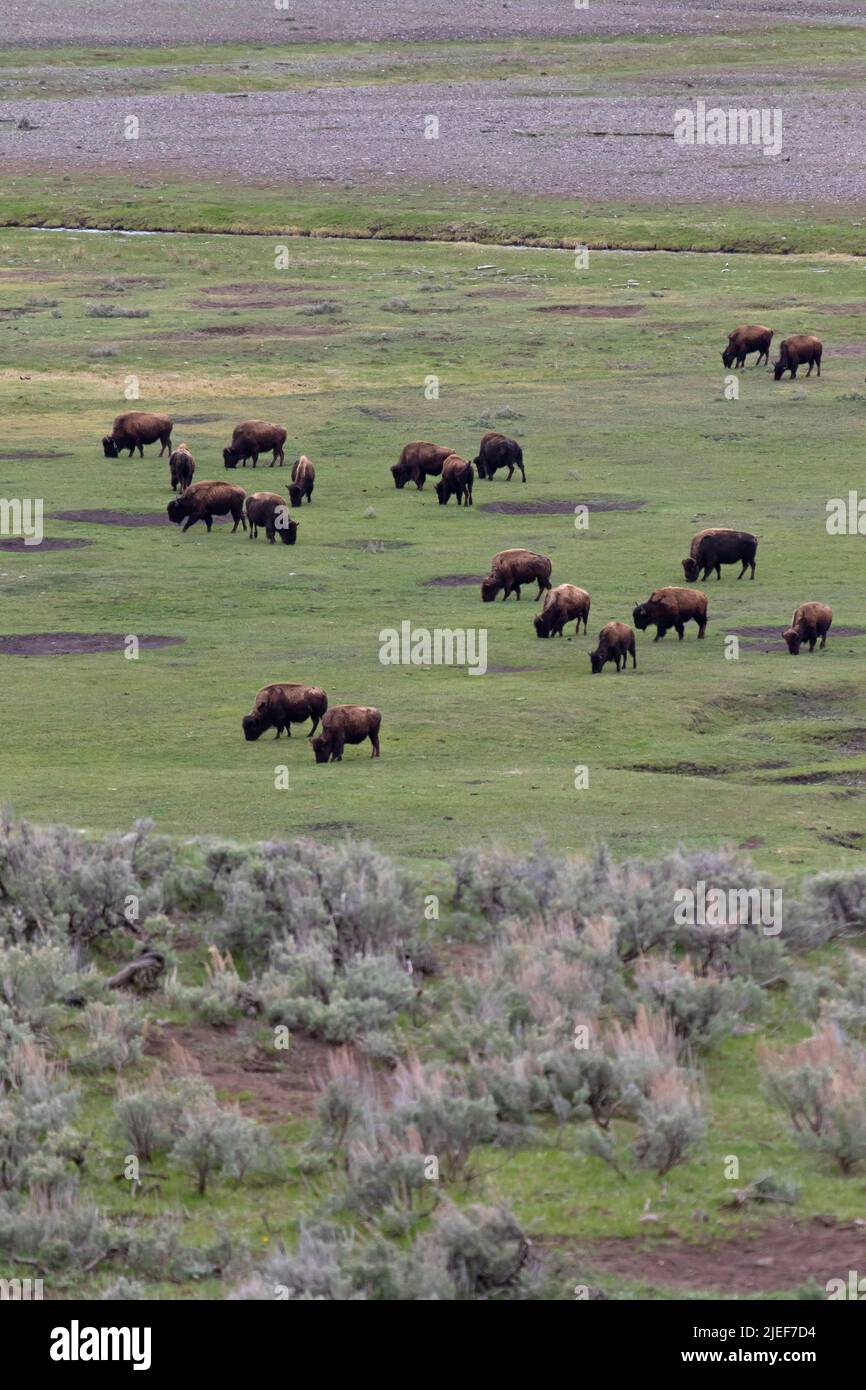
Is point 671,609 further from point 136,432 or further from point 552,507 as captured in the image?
point 136,432

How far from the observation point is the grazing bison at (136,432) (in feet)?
140

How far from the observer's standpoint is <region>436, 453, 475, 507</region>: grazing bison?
125ft

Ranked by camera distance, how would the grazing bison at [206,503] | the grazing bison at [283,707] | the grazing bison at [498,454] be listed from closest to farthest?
the grazing bison at [283,707], the grazing bison at [206,503], the grazing bison at [498,454]

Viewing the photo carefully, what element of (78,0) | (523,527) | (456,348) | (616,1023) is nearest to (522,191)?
(456,348)

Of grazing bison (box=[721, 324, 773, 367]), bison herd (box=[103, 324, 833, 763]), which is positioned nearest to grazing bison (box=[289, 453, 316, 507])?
bison herd (box=[103, 324, 833, 763])

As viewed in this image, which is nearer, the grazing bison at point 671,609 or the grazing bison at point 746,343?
the grazing bison at point 671,609

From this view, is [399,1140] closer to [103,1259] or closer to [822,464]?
[103,1259]

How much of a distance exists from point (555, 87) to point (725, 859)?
95.0 metres

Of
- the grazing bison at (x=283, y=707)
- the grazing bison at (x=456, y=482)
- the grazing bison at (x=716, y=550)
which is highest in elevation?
the grazing bison at (x=456, y=482)

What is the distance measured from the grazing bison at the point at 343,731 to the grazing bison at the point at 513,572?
8.20 m

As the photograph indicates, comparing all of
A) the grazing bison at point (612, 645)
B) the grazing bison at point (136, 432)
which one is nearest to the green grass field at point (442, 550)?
the grazing bison at point (612, 645)

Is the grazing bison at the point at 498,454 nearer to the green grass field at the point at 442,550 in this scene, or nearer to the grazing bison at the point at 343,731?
the green grass field at the point at 442,550

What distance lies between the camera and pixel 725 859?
48.2 feet

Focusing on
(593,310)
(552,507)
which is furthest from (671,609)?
(593,310)
